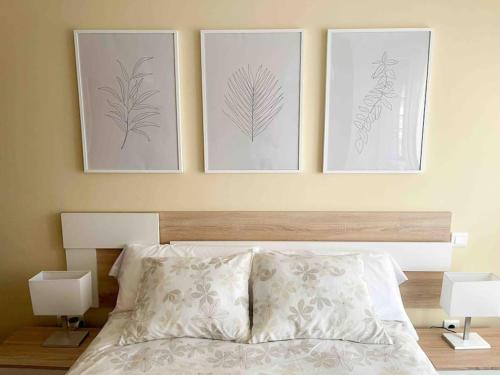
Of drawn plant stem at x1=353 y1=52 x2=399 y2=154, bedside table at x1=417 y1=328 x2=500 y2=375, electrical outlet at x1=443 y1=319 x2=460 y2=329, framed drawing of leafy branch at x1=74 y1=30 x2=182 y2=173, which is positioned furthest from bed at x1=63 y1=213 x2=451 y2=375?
drawn plant stem at x1=353 y1=52 x2=399 y2=154

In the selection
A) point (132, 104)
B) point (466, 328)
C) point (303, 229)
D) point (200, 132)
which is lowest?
point (466, 328)

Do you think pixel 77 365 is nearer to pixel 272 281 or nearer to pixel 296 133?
pixel 272 281

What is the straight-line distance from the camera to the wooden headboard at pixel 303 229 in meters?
2.20

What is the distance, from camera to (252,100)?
6.98 feet

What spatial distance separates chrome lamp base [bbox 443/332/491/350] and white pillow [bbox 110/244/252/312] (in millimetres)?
1201

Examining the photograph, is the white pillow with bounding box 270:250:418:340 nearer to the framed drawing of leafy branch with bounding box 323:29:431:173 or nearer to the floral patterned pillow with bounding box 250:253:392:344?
the floral patterned pillow with bounding box 250:253:392:344

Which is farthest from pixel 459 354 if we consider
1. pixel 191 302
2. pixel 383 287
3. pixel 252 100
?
pixel 252 100

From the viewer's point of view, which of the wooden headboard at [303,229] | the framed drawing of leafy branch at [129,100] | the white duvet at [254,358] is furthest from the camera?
the wooden headboard at [303,229]

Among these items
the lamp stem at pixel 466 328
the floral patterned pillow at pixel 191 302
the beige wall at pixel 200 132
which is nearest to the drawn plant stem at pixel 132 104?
the beige wall at pixel 200 132

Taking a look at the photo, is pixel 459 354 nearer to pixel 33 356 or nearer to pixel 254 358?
pixel 254 358

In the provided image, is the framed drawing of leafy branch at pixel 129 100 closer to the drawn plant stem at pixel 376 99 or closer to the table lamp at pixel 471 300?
the drawn plant stem at pixel 376 99

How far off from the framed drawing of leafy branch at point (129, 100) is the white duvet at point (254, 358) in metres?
0.99

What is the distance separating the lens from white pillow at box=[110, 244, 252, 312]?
2.04 metres

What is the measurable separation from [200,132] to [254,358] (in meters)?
1.25
